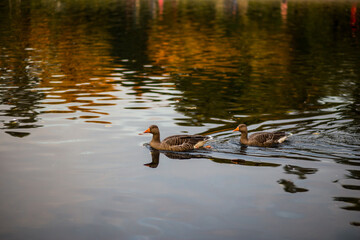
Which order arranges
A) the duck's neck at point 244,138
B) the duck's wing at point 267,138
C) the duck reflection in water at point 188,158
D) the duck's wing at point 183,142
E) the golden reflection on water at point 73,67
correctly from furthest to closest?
1. the golden reflection on water at point 73,67
2. the duck's neck at point 244,138
3. the duck's wing at point 267,138
4. the duck's wing at point 183,142
5. the duck reflection in water at point 188,158

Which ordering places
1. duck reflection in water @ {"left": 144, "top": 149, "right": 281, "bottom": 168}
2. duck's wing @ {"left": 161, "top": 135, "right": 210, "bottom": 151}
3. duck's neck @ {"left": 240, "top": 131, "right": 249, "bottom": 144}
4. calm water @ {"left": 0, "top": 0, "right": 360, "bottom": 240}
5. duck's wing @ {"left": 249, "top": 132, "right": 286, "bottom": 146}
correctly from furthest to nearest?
duck's neck @ {"left": 240, "top": 131, "right": 249, "bottom": 144}, duck's wing @ {"left": 249, "top": 132, "right": 286, "bottom": 146}, duck's wing @ {"left": 161, "top": 135, "right": 210, "bottom": 151}, duck reflection in water @ {"left": 144, "top": 149, "right": 281, "bottom": 168}, calm water @ {"left": 0, "top": 0, "right": 360, "bottom": 240}

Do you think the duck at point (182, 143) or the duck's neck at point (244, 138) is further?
the duck's neck at point (244, 138)

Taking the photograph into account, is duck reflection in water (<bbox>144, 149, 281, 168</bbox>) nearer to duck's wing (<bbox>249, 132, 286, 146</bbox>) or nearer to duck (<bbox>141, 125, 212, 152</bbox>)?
duck (<bbox>141, 125, 212, 152</bbox>)

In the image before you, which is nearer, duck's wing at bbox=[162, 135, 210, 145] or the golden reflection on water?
duck's wing at bbox=[162, 135, 210, 145]

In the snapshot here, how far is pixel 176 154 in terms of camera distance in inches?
610

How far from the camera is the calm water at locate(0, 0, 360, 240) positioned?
1095 cm

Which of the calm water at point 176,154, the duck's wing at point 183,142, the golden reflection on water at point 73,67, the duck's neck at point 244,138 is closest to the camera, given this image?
the calm water at point 176,154

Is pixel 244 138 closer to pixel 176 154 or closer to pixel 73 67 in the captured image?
pixel 176 154

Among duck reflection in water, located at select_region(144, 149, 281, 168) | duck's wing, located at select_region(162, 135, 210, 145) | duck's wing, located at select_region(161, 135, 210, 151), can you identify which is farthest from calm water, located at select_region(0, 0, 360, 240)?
duck's wing, located at select_region(162, 135, 210, 145)

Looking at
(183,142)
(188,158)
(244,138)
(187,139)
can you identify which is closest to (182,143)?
(183,142)

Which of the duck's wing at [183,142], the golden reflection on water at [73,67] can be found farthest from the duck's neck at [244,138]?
the golden reflection on water at [73,67]

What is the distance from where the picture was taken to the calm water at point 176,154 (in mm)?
10945

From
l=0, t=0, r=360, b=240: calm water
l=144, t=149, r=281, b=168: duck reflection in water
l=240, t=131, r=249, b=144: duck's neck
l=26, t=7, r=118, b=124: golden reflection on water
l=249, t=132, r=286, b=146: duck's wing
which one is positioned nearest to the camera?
l=0, t=0, r=360, b=240: calm water

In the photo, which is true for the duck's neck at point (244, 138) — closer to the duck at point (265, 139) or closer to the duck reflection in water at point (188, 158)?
the duck at point (265, 139)
